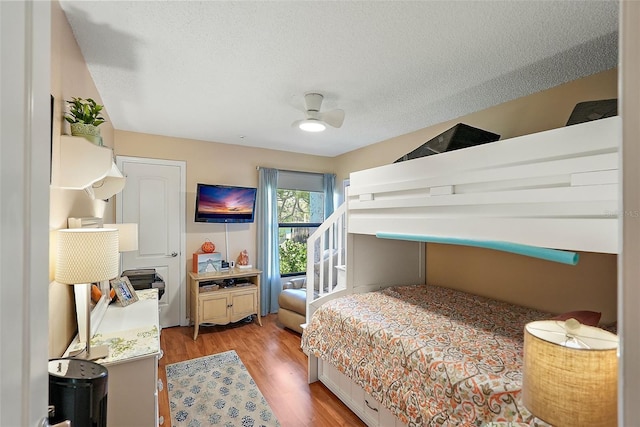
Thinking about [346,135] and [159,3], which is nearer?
[159,3]

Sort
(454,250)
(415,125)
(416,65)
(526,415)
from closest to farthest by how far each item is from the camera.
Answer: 1. (526,415)
2. (416,65)
3. (454,250)
4. (415,125)

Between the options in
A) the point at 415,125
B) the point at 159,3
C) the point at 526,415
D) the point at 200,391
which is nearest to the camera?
the point at 526,415

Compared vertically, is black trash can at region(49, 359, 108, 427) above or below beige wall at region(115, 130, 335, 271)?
below

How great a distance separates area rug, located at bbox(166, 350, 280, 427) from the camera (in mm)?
2232

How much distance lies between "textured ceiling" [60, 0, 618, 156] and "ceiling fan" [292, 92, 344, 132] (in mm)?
81

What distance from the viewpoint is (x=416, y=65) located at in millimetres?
2045

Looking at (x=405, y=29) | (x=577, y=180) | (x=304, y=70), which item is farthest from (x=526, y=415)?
(x=304, y=70)

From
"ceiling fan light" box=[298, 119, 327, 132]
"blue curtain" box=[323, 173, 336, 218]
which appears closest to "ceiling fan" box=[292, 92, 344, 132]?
"ceiling fan light" box=[298, 119, 327, 132]

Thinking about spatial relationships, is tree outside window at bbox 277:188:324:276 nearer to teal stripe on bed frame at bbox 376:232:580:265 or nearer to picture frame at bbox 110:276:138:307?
picture frame at bbox 110:276:138:307

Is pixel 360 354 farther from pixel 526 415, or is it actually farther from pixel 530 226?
pixel 530 226

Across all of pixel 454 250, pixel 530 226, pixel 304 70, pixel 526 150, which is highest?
pixel 304 70

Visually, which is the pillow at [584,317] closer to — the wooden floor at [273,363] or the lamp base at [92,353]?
the wooden floor at [273,363]

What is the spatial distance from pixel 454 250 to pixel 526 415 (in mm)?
1999

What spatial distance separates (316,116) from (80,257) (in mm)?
1871
